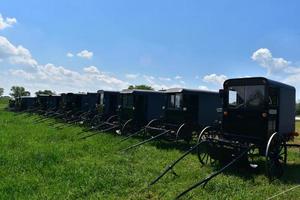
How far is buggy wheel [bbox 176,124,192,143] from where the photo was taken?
1588 cm

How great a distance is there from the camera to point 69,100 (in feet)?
106

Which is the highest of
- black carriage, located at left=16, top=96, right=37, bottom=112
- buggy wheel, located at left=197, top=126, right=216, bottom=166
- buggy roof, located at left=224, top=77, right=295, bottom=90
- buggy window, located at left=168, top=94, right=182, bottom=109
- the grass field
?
buggy roof, located at left=224, top=77, right=295, bottom=90

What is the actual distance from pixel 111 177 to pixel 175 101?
327 inches

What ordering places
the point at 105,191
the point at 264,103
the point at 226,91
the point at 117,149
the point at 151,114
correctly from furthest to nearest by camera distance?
the point at 151,114 < the point at 117,149 < the point at 226,91 < the point at 264,103 < the point at 105,191

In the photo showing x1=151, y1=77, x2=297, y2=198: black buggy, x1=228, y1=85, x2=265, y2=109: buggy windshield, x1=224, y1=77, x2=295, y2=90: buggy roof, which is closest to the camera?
x1=151, y1=77, x2=297, y2=198: black buggy

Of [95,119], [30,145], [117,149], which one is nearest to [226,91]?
[117,149]

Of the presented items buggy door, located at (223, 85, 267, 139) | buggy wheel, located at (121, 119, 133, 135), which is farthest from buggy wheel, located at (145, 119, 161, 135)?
buggy door, located at (223, 85, 267, 139)

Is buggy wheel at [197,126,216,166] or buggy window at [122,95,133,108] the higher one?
buggy window at [122,95,133,108]

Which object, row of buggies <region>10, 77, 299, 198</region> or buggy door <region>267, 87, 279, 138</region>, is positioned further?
buggy door <region>267, 87, 279, 138</region>

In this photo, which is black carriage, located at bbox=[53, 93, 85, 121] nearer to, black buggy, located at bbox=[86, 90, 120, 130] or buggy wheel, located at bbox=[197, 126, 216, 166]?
black buggy, located at bbox=[86, 90, 120, 130]

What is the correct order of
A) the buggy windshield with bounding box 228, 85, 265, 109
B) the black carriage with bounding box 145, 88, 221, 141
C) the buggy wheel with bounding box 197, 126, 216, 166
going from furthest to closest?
the black carriage with bounding box 145, 88, 221, 141 → the buggy wheel with bounding box 197, 126, 216, 166 → the buggy windshield with bounding box 228, 85, 265, 109

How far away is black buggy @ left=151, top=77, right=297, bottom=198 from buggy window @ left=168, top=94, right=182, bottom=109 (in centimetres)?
489

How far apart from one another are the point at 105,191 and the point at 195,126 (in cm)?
897

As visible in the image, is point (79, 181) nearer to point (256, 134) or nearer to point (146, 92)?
point (256, 134)
